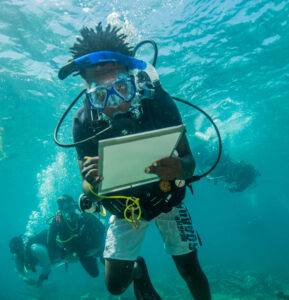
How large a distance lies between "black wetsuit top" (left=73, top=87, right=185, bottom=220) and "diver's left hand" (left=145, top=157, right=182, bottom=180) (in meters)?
0.59

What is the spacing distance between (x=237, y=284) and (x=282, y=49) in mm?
16559

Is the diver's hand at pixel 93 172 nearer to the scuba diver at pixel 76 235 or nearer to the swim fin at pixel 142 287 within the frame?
the swim fin at pixel 142 287

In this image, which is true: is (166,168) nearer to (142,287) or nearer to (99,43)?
(99,43)

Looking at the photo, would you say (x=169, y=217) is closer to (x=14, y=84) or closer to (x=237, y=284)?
(x=14, y=84)

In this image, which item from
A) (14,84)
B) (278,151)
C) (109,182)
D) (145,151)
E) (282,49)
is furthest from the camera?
(278,151)

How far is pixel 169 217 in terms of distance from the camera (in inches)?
139

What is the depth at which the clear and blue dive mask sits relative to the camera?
2.84 m

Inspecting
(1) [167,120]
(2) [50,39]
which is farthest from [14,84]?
(1) [167,120]

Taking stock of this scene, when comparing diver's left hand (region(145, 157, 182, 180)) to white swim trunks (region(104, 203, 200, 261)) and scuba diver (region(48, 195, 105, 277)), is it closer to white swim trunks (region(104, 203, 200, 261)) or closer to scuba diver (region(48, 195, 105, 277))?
white swim trunks (region(104, 203, 200, 261))

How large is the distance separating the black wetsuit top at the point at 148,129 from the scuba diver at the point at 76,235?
660 centimetres

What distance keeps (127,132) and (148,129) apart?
1.64ft

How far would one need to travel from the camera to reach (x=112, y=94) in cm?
284

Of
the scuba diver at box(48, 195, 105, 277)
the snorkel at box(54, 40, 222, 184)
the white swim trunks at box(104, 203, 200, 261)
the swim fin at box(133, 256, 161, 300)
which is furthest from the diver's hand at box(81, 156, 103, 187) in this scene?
the scuba diver at box(48, 195, 105, 277)

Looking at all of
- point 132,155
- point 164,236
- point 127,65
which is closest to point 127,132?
point 132,155
